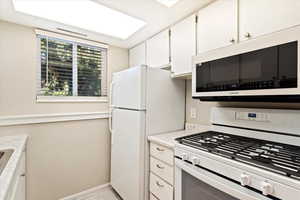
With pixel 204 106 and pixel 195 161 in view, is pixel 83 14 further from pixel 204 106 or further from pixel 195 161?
pixel 195 161

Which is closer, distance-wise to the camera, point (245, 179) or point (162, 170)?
point (245, 179)

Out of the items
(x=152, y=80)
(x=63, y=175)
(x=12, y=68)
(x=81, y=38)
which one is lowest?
(x=63, y=175)

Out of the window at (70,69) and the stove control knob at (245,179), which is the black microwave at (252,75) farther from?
the window at (70,69)

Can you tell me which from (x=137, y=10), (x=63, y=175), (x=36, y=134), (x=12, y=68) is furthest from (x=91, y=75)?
(x=63, y=175)

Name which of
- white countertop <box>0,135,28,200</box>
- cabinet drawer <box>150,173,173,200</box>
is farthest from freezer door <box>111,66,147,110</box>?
white countertop <box>0,135,28,200</box>

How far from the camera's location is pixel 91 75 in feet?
7.68

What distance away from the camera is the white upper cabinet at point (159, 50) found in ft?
6.22

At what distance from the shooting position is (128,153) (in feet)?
5.83

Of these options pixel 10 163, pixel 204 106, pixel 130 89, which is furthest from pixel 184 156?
pixel 10 163

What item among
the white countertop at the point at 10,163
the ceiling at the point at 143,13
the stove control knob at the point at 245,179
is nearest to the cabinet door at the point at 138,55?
the ceiling at the point at 143,13

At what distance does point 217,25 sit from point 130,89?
1.07 m

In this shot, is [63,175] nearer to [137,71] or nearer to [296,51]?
[137,71]

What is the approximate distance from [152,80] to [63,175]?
5.70 feet

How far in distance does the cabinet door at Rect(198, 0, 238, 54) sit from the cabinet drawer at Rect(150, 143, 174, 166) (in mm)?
1003
